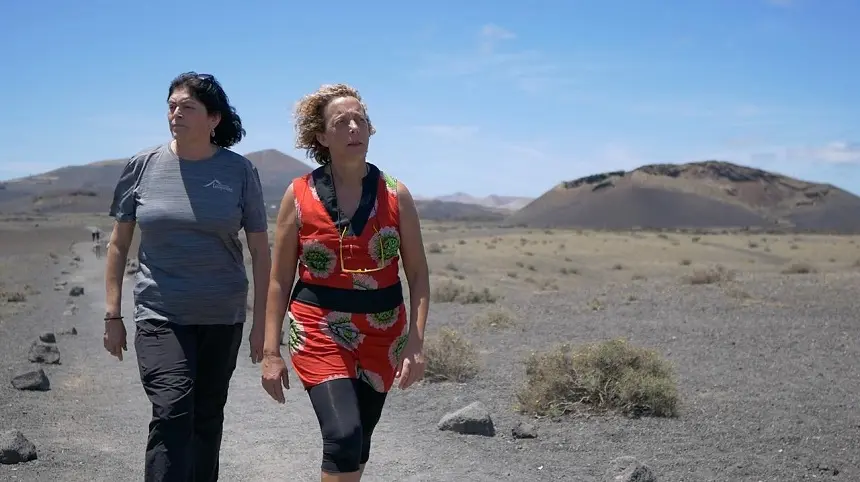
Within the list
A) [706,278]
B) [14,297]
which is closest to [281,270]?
[14,297]

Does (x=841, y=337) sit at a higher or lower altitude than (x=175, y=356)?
lower

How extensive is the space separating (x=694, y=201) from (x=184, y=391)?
10721 centimetres

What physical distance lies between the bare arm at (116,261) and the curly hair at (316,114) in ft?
2.98

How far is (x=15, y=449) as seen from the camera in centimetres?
572

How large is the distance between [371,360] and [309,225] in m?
0.57

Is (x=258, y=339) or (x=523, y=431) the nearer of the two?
(x=258, y=339)

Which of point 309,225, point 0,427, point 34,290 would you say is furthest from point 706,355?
point 34,290

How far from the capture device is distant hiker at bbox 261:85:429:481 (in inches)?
135

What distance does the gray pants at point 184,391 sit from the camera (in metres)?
3.62

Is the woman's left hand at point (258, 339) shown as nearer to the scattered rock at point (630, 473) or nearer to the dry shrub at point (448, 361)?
the scattered rock at point (630, 473)

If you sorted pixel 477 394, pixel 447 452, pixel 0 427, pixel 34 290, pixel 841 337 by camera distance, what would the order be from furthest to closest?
pixel 34 290 < pixel 841 337 < pixel 477 394 < pixel 0 427 < pixel 447 452

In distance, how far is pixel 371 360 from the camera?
3475 millimetres

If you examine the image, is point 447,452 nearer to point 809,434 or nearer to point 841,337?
point 809,434

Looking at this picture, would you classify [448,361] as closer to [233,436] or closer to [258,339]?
[233,436]
